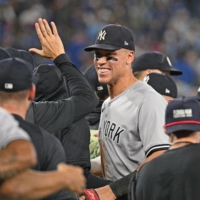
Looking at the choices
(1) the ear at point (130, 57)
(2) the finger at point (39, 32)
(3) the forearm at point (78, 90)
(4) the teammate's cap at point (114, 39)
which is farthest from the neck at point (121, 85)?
(2) the finger at point (39, 32)

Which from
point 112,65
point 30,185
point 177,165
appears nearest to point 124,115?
point 112,65

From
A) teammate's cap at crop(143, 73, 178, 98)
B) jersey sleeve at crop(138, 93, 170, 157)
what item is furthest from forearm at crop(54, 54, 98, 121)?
teammate's cap at crop(143, 73, 178, 98)

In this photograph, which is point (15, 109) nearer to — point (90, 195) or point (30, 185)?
point (30, 185)

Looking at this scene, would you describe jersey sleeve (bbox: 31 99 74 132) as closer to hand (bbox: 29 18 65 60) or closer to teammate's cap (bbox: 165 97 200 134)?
hand (bbox: 29 18 65 60)

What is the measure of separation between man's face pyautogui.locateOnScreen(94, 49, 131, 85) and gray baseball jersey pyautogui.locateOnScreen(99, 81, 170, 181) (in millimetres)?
129

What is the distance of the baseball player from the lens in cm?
420

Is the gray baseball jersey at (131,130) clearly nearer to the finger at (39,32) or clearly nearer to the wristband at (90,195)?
the wristband at (90,195)

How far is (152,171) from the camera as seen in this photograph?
3566 millimetres

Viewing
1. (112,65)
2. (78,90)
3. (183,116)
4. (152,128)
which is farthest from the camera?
(112,65)

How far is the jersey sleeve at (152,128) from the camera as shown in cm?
417

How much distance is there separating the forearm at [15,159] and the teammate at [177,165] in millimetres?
1121

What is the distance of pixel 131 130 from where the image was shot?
4281 millimetres

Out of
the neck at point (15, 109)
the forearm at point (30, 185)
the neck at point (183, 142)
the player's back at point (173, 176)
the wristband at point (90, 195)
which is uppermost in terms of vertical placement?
the neck at point (15, 109)

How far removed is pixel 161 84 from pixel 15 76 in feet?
7.99
